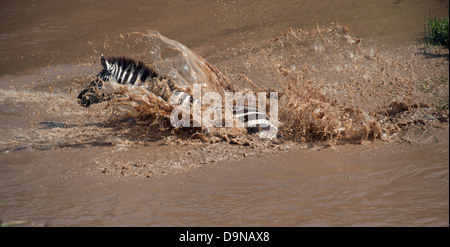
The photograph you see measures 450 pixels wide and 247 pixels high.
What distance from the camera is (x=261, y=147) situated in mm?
5137

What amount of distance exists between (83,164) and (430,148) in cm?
386

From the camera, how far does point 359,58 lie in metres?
7.71

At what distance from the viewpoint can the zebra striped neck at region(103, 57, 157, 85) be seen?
252 inches

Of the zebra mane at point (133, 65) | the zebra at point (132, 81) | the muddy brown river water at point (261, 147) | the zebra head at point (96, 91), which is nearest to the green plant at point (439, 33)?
the muddy brown river water at point (261, 147)

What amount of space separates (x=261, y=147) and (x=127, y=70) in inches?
103

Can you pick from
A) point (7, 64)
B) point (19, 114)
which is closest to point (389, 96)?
point (19, 114)

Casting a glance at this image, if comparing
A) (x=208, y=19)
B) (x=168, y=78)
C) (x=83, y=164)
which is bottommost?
(x=83, y=164)

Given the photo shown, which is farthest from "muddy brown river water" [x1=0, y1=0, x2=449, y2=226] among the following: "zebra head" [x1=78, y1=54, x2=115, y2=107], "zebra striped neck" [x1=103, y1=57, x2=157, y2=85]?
"zebra striped neck" [x1=103, y1=57, x2=157, y2=85]

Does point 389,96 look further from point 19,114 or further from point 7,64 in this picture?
point 7,64

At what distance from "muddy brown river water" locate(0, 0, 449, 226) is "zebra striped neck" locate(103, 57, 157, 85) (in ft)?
1.54

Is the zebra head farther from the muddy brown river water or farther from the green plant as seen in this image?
the green plant

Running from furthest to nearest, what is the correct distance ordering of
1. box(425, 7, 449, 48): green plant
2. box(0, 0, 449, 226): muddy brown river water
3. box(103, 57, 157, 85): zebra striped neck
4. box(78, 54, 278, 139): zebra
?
box(425, 7, 449, 48): green plant < box(103, 57, 157, 85): zebra striped neck < box(78, 54, 278, 139): zebra < box(0, 0, 449, 226): muddy brown river water

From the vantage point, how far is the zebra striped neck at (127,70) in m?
6.39

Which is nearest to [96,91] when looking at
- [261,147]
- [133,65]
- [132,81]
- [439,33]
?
[132,81]
